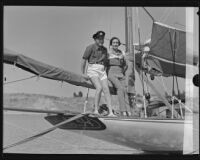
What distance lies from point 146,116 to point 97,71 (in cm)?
58

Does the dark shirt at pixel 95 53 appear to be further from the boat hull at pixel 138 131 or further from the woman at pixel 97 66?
the boat hull at pixel 138 131

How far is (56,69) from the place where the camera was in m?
3.61

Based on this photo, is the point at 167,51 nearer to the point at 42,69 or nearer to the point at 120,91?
the point at 120,91

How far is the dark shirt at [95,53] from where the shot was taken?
365 cm

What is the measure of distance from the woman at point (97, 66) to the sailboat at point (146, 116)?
2.2 inches

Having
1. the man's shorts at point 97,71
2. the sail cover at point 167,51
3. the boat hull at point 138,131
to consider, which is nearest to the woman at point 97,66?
the man's shorts at point 97,71

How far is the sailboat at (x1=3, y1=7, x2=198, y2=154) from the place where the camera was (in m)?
3.63

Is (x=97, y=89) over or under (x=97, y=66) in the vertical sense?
under

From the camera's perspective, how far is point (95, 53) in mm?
3695

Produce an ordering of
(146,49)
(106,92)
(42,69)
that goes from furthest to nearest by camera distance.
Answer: (146,49) < (106,92) < (42,69)

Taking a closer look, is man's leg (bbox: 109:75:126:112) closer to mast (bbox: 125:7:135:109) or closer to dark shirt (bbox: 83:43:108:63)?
mast (bbox: 125:7:135:109)

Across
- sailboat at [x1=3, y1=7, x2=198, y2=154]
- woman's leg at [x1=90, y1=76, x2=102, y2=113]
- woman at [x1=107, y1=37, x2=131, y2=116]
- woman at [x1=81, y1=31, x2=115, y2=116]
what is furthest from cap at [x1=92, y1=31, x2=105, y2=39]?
woman's leg at [x1=90, y1=76, x2=102, y2=113]

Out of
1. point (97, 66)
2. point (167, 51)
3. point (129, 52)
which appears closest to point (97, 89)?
point (97, 66)

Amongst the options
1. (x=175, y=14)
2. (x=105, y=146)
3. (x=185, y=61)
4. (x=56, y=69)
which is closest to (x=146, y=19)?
(x=175, y=14)
